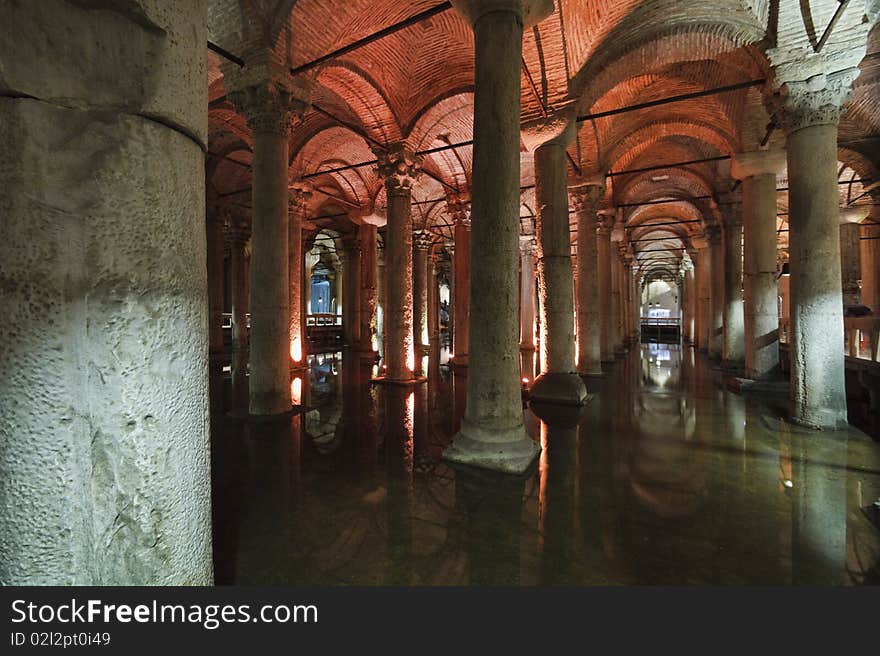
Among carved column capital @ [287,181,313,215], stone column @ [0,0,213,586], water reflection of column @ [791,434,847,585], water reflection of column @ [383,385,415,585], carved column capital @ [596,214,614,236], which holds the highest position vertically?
carved column capital @ [287,181,313,215]

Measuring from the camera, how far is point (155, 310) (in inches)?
54.2

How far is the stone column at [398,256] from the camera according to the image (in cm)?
973

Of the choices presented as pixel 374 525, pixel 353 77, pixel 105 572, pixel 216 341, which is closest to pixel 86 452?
pixel 105 572

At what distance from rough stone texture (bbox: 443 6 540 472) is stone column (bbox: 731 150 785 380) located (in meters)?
7.75

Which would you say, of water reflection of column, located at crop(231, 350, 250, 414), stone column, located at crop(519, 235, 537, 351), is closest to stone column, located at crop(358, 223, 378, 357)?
water reflection of column, located at crop(231, 350, 250, 414)

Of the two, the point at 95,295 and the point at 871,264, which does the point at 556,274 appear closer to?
the point at 95,295

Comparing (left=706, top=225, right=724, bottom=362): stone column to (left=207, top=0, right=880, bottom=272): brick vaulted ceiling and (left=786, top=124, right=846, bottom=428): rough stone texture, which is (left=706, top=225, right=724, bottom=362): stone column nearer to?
(left=207, top=0, right=880, bottom=272): brick vaulted ceiling

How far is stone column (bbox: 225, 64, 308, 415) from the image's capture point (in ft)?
21.2

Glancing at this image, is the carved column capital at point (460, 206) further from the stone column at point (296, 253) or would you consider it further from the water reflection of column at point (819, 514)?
the water reflection of column at point (819, 514)

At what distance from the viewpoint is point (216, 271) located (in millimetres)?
14352

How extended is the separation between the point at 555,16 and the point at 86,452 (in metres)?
8.11

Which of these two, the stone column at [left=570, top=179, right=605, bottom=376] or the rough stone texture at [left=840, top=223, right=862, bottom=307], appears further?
the rough stone texture at [left=840, top=223, right=862, bottom=307]

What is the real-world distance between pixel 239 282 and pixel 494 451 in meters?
14.3

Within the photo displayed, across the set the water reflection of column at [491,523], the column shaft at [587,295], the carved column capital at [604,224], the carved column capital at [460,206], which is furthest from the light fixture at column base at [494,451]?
the carved column capital at [604,224]
